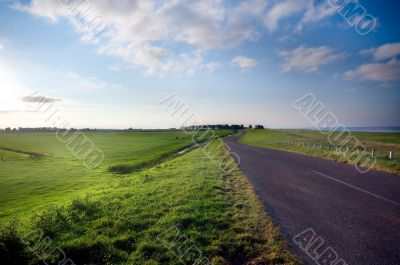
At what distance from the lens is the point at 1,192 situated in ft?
65.9

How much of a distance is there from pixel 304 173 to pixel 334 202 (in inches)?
253

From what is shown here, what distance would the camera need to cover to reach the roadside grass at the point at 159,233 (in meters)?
5.65

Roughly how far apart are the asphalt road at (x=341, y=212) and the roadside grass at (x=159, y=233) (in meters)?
0.78

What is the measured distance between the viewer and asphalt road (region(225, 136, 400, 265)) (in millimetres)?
5496

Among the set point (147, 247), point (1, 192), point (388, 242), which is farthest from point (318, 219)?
point (1, 192)

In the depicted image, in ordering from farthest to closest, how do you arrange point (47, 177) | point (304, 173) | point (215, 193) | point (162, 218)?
point (47, 177), point (304, 173), point (215, 193), point (162, 218)

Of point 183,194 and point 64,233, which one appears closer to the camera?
point 64,233

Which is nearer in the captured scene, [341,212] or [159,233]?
[159,233]

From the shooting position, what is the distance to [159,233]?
684 centimetres

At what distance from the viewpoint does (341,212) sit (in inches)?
311

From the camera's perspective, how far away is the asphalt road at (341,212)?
5496 mm

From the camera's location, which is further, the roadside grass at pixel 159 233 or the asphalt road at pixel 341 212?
the roadside grass at pixel 159 233

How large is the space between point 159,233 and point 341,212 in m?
5.74

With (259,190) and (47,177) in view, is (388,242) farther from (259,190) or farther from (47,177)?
(47,177)
